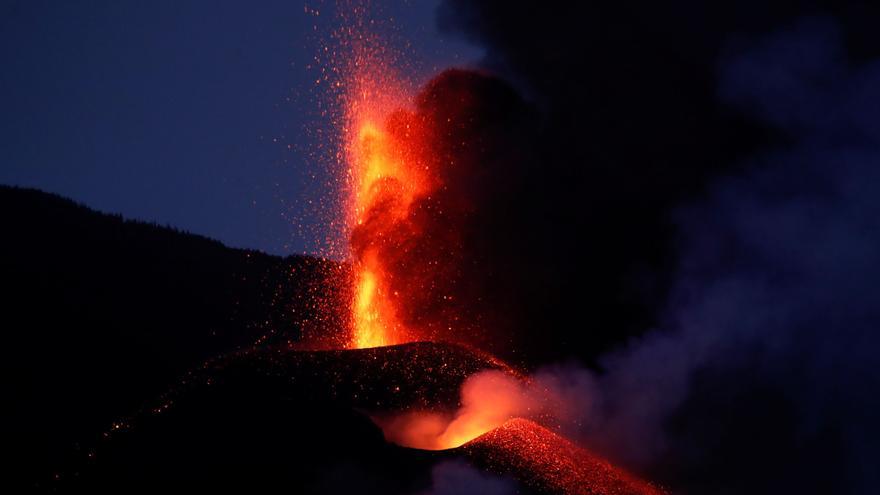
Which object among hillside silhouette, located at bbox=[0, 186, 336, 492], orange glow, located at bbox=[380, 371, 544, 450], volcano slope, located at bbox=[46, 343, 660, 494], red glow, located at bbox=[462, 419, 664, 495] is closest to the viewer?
volcano slope, located at bbox=[46, 343, 660, 494]

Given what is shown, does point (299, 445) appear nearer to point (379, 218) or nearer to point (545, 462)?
point (545, 462)

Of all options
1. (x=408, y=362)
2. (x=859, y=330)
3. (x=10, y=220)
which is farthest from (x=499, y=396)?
(x=10, y=220)

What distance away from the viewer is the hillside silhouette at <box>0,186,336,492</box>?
53.5 feet

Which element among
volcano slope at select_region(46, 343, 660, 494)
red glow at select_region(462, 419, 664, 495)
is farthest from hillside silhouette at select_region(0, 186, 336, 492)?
red glow at select_region(462, 419, 664, 495)

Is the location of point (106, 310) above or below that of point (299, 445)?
above

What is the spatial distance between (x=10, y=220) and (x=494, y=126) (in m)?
12.6

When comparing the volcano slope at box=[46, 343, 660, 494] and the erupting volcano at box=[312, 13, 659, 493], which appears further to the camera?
the erupting volcano at box=[312, 13, 659, 493]

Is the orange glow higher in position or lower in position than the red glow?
higher

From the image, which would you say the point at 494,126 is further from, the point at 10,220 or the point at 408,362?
the point at 10,220

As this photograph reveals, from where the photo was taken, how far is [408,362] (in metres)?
12.5

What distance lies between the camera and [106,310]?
21.3 m

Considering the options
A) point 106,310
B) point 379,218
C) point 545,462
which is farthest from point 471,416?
point 106,310

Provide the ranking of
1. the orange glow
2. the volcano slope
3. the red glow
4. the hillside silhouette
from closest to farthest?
the volcano slope, the red glow, the orange glow, the hillside silhouette

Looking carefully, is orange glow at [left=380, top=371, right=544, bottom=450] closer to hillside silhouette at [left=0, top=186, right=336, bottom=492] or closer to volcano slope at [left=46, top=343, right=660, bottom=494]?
volcano slope at [left=46, top=343, right=660, bottom=494]
